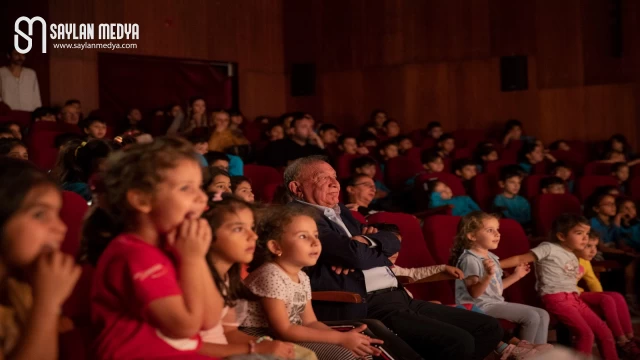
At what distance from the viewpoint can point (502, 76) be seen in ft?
28.2

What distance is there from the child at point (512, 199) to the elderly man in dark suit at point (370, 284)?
2561 mm

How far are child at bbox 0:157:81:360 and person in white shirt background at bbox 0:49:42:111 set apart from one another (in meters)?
5.89

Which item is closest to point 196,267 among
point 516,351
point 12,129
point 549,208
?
point 516,351

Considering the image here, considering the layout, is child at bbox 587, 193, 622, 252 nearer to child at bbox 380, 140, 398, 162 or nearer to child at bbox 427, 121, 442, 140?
child at bbox 380, 140, 398, 162

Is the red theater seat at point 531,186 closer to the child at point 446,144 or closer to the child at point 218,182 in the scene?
the child at point 446,144

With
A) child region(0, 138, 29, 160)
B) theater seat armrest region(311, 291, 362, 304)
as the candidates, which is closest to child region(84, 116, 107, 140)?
child region(0, 138, 29, 160)

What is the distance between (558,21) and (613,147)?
1764 mm

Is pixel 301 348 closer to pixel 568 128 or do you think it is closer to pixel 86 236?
pixel 86 236

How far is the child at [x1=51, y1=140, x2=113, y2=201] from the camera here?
2461 mm

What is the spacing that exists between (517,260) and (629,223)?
6.30ft

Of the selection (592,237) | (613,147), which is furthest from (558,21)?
(592,237)

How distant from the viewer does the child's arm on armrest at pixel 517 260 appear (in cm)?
365

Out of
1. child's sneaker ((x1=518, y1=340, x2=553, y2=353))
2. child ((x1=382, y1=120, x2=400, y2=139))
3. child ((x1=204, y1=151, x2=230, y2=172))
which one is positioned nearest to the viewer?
child's sneaker ((x1=518, y1=340, x2=553, y2=353))

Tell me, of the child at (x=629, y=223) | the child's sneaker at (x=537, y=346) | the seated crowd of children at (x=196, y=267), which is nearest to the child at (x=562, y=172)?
the child at (x=629, y=223)
